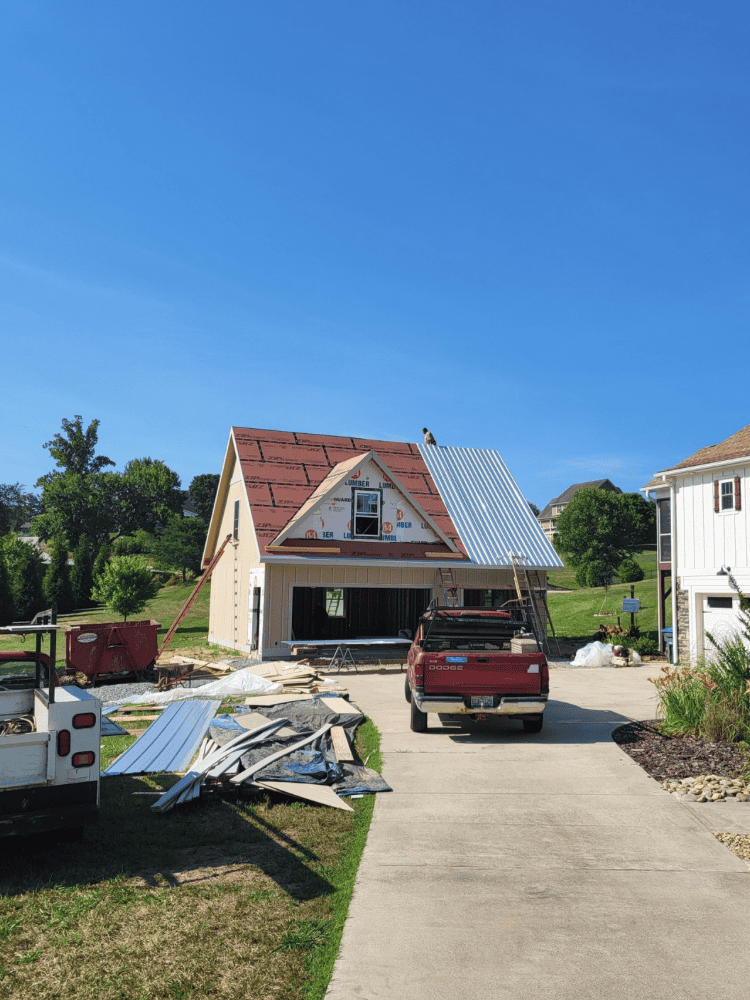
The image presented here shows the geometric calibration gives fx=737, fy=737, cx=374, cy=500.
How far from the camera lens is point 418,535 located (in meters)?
23.7

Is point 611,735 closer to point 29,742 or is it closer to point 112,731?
point 112,731

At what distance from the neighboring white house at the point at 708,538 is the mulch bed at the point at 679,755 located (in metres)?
9.02

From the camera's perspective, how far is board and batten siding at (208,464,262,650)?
76.1ft

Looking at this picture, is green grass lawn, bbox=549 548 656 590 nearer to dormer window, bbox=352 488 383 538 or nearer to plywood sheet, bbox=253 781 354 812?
dormer window, bbox=352 488 383 538

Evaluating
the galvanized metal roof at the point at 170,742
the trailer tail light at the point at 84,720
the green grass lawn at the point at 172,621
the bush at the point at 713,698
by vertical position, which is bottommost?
the green grass lawn at the point at 172,621

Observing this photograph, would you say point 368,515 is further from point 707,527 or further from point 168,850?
point 168,850

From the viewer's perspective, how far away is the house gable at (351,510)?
73.0 ft

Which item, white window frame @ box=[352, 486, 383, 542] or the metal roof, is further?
the metal roof

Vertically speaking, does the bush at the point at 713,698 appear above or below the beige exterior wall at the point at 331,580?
below

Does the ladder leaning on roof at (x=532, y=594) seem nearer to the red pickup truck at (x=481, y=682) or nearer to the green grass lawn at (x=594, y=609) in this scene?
the green grass lawn at (x=594, y=609)

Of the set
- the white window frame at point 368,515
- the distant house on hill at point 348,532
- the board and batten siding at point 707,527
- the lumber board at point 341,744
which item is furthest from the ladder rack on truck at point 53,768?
the board and batten siding at point 707,527

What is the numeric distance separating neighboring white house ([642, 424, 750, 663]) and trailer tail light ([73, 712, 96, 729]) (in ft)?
54.5

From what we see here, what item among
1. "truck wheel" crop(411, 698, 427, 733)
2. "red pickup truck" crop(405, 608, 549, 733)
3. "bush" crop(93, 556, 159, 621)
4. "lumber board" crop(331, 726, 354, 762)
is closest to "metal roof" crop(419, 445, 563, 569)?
"truck wheel" crop(411, 698, 427, 733)

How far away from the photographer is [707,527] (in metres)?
20.2
